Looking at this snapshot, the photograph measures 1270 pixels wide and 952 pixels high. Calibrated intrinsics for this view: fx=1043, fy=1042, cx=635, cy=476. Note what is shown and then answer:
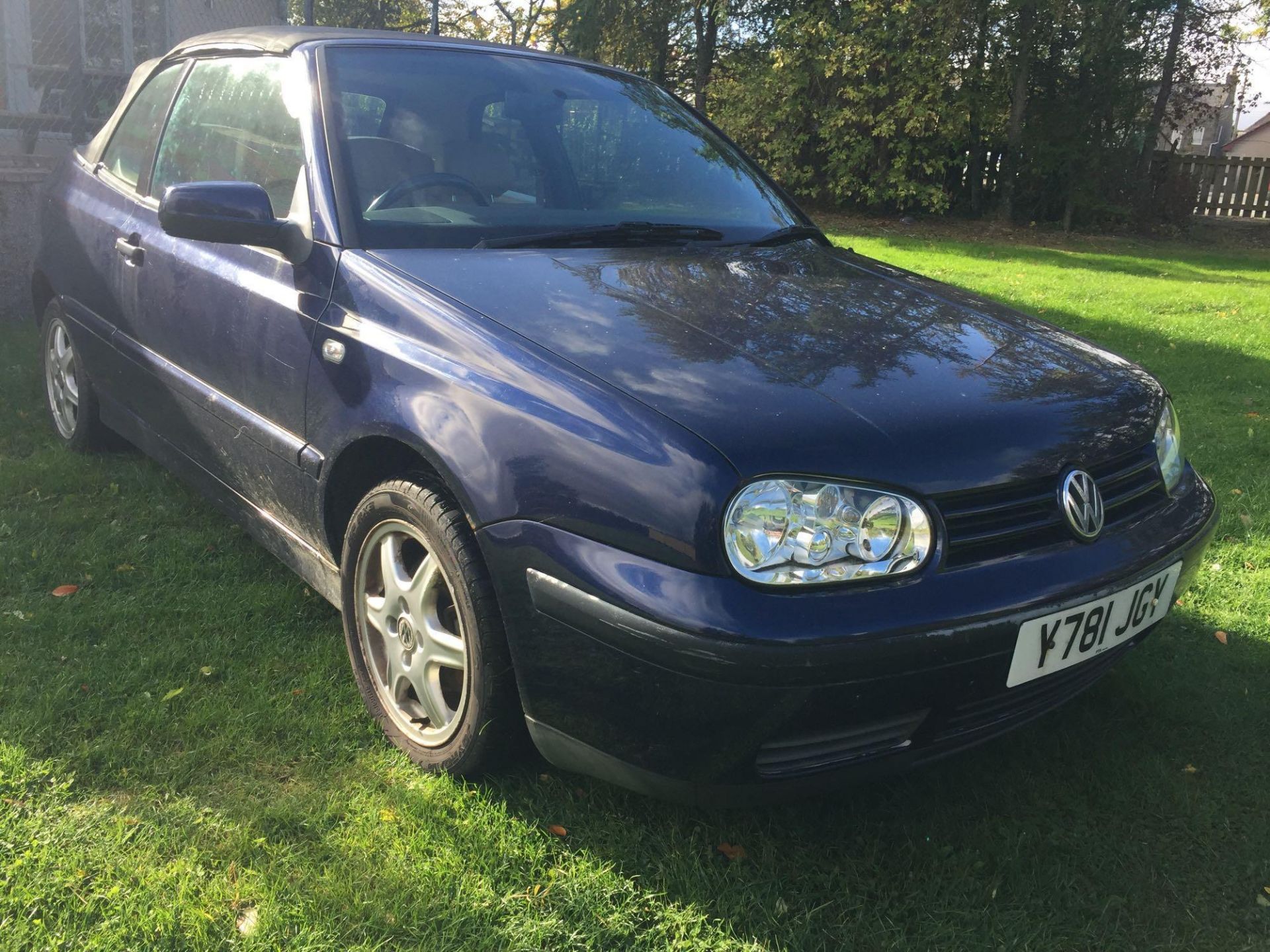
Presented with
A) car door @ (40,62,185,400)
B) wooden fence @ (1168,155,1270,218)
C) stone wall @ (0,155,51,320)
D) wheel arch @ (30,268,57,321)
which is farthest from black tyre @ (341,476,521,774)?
wooden fence @ (1168,155,1270,218)

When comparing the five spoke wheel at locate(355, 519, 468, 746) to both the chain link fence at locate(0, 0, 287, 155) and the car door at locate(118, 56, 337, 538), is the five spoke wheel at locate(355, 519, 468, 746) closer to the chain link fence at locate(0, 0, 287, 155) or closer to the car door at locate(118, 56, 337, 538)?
the car door at locate(118, 56, 337, 538)

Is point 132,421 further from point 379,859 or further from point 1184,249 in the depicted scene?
point 1184,249

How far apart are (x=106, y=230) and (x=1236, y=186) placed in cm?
2001

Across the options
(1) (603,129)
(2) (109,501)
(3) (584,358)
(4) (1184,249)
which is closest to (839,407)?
(3) (584,358)

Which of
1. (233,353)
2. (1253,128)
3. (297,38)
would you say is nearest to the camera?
(233,353)

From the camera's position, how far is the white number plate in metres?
1.93

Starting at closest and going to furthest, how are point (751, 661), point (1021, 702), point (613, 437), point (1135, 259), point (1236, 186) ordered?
point (751, 661) → point (613, 437) → point (1021, 702) → point (1135, 259) → point (1236, 186)

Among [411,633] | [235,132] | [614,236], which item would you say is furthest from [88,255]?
[411,633]

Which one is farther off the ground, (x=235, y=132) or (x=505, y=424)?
(x=235, y=132)

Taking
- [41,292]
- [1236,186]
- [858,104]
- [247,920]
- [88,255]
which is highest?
[858,104]

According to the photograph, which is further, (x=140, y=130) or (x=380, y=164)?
(x=140, y=130)

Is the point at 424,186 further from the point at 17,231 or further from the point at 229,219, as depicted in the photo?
the point at 17,231

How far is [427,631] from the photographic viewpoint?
2283 millimetres

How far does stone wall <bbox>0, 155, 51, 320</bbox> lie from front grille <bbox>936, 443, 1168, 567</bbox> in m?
6.18
